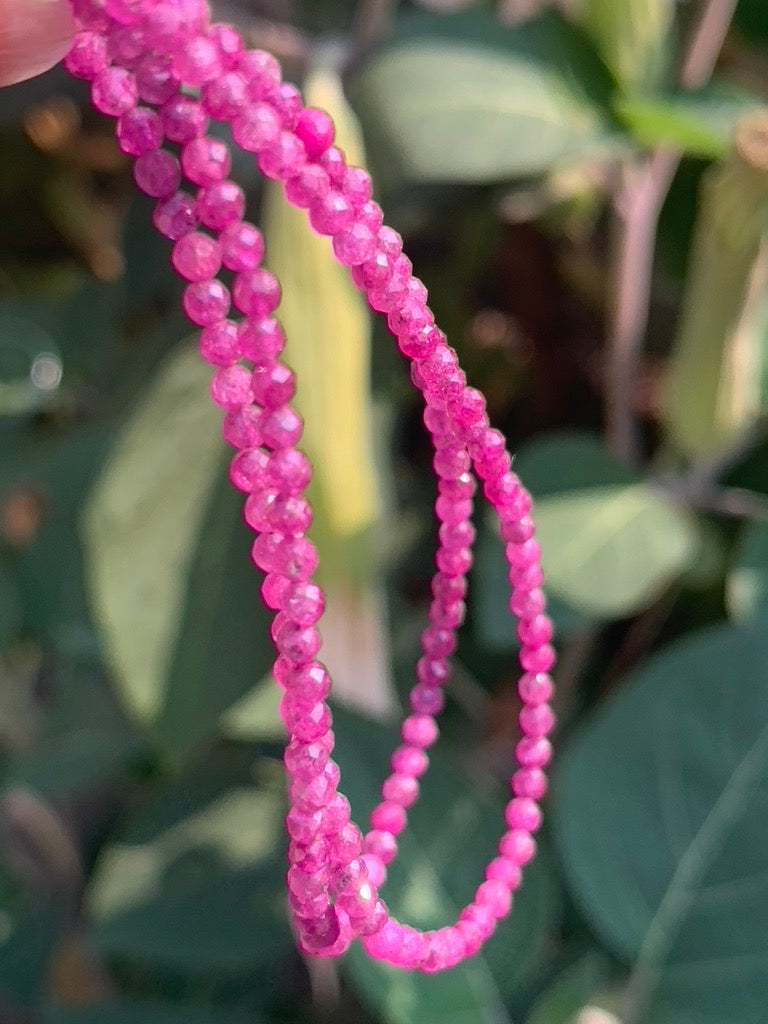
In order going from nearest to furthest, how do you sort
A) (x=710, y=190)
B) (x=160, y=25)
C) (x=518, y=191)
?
(x=160, y=25)
(x=710, y=190)
(x=518, y=191)

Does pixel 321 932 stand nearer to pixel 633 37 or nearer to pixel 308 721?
pixel 308 721

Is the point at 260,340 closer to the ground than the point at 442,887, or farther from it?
farther from it

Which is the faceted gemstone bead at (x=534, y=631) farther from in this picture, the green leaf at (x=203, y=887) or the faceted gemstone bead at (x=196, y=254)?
the green leaf at (x=203, y=887)

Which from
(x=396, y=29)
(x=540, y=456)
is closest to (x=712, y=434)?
(x=540, y=456)

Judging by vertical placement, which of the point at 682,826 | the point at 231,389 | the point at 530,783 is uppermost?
the point at 231,389

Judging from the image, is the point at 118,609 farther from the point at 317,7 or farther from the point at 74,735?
the point at 317,7

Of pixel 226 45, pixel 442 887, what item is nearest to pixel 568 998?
pixel 442 887

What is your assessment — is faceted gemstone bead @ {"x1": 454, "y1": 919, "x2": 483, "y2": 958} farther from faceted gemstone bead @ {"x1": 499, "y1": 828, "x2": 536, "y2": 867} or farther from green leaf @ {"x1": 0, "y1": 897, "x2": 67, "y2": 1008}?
green leaf @ {"x1": 0, "y1": 897, "x2": 67, "y2": 1008}
